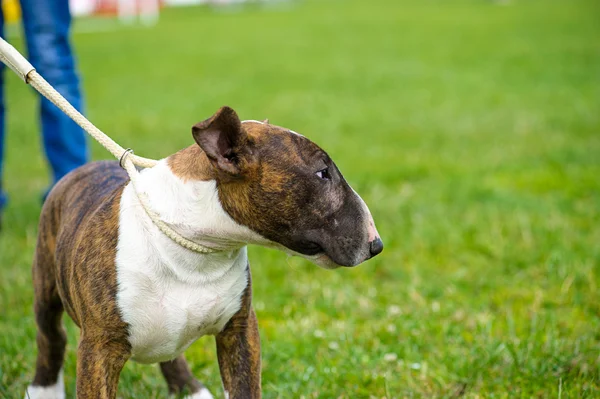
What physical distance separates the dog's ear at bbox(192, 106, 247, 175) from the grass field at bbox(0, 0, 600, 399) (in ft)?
3.97

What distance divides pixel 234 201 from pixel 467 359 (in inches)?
57.7

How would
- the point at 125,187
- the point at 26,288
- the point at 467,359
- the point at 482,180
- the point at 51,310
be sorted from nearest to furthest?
1. the point at 125,187
2. the point at 51,310
3. the point at 467,359
4. the point at 26,288
5. the point at 482,180

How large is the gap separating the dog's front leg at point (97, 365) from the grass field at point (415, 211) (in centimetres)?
68

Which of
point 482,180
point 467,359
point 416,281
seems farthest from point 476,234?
point 467,359

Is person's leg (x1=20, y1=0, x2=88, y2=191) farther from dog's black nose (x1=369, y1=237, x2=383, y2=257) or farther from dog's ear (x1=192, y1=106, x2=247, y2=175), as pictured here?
dog's black nose (x1=369, y1=237, x2=383, y2=257)

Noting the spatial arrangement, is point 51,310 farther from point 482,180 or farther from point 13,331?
point 482,180

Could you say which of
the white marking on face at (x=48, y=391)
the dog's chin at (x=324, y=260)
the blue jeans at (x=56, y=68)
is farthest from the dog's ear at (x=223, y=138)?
the blue jeans at (x=56, y=68)

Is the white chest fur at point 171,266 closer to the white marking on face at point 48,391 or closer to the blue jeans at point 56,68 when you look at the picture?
the white marking on face at point 48,391

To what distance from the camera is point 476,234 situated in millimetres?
5004

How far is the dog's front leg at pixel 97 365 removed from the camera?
7.84 feet

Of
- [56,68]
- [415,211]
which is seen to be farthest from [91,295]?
[415,211]

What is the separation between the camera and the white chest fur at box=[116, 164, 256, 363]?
237 centimetres

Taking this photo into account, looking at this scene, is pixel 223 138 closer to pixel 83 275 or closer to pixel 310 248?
pixel 310 248

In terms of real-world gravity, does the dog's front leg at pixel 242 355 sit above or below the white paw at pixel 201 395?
above
